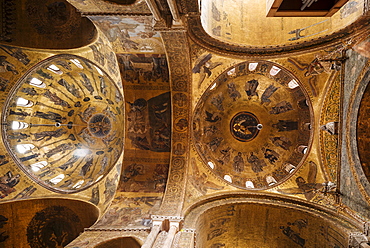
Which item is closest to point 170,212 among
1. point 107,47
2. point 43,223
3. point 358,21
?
point 43,223

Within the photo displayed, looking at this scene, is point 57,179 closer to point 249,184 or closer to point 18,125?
point 18,125

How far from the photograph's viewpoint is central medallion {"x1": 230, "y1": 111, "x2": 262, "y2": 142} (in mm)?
11562

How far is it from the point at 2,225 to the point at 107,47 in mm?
9116

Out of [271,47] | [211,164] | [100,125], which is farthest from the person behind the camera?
[100,125]

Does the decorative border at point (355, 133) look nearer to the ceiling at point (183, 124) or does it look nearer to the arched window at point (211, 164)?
the ceiling at point (183, 124)

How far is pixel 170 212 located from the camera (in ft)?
28.0

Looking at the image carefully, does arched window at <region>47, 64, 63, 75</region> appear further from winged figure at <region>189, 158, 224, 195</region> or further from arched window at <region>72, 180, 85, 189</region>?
winged figure at <region>189, 158, 224, 195</region>

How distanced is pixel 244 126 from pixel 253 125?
464mm

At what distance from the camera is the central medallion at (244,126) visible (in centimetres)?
1156

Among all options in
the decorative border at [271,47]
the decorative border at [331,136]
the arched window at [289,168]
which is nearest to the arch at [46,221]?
the decorative border at [271,47]

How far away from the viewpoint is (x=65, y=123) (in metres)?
12.0

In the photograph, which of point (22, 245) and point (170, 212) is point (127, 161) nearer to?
point (170, 212)

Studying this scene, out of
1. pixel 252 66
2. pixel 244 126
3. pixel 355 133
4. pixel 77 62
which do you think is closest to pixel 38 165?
pixel 77 62

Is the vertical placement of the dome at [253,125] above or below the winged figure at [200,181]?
above
